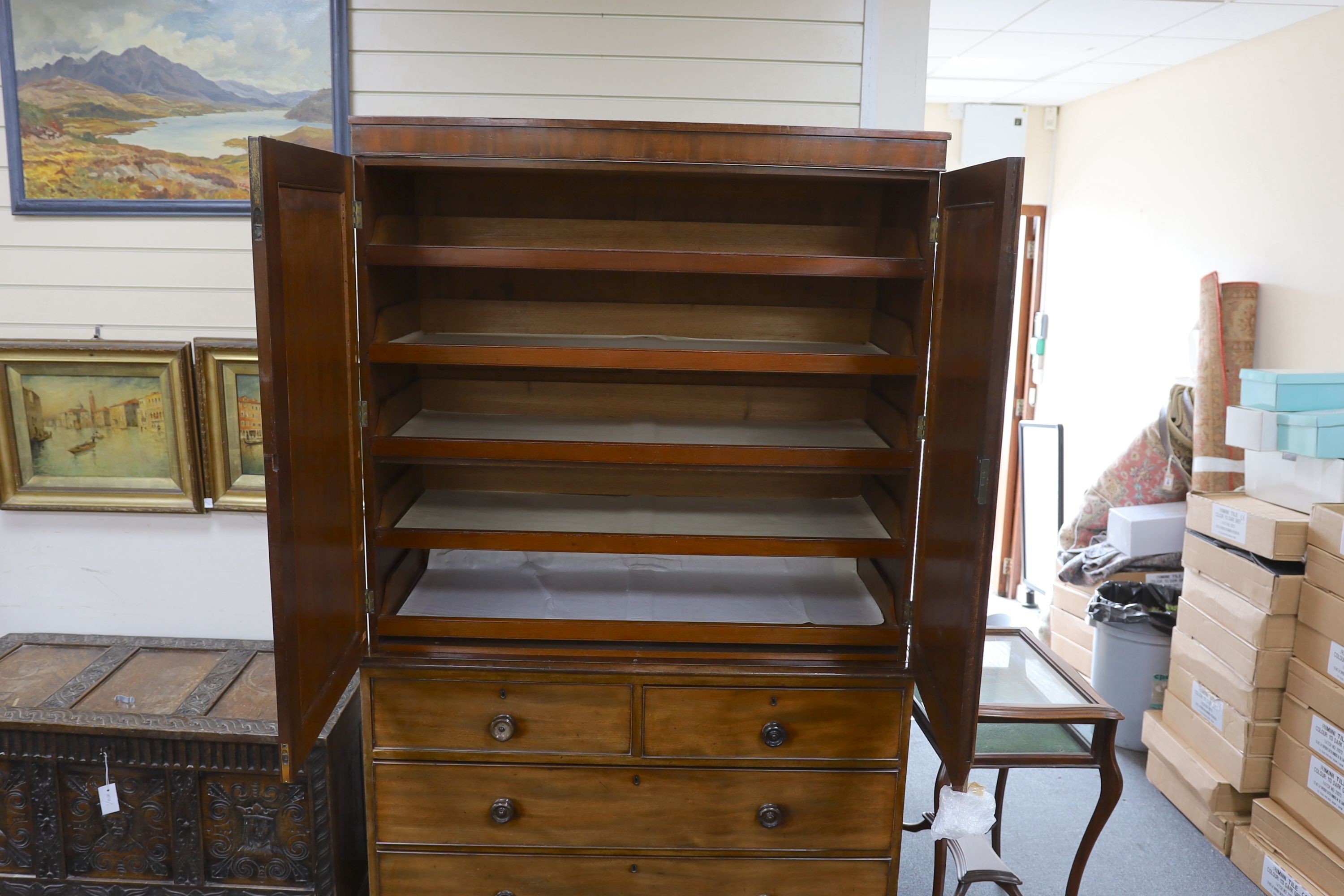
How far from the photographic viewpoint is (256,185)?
1336 millimetres

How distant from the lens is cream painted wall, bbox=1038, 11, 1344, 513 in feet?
10.4

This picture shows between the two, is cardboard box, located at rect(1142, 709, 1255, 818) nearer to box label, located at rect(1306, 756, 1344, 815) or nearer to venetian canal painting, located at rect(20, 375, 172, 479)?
box label, located at rect(1306, 756, 1344, 815)

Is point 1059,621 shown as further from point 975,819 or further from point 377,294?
point 377,294

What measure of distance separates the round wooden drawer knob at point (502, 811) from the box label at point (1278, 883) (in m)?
2.16

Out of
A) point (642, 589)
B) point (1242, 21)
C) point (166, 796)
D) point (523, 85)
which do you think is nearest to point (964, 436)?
point (642, 589)

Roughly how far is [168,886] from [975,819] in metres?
1.87

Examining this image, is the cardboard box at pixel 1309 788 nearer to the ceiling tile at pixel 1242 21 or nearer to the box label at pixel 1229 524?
the box label at pixel 1229 524

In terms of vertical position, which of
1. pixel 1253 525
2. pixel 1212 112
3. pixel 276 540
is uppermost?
pixel 1212 112

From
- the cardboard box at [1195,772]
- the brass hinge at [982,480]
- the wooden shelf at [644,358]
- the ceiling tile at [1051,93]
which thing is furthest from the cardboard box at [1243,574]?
the ceiling tile at [1051,93]

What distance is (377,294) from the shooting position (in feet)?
6.30

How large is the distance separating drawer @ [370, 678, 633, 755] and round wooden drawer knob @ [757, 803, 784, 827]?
1.06 ft

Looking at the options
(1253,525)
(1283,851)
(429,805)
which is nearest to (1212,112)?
(1253,525)

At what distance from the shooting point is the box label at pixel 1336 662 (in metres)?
2.48

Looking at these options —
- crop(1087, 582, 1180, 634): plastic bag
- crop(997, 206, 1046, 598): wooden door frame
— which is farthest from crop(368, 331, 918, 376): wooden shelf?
crop(997, 206, 1046, 598): wooden door frame
